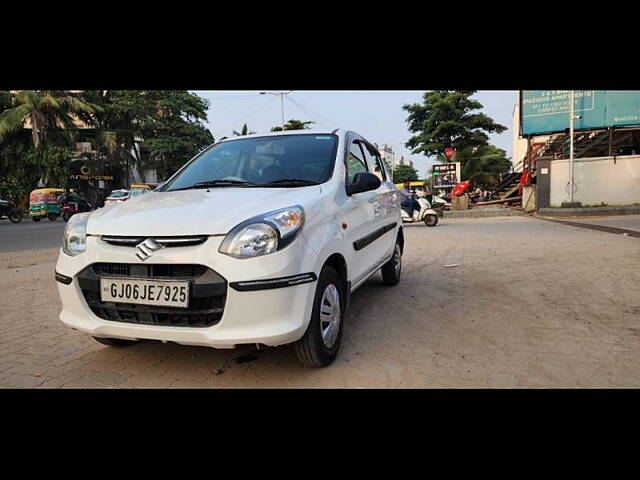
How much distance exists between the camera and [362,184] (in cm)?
320

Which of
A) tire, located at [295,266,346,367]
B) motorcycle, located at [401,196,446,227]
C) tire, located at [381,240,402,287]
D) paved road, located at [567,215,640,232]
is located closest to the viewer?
tire, located at [295,266,346,367]

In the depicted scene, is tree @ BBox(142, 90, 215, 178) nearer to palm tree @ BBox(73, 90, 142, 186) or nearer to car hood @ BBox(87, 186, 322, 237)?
palm tree @ BBox(73, 90, 142, 186)

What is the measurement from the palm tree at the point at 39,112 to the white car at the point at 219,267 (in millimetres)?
29291

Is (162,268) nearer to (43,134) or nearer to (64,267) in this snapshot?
(64,267)

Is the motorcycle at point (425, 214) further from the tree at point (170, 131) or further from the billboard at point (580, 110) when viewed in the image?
the tree at point (170, 131)

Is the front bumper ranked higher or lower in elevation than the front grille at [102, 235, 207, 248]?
lower

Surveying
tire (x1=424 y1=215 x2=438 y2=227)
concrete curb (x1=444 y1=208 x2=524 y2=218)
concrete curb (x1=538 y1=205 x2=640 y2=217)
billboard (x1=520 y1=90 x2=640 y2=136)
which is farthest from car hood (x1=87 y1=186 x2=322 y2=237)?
billboard (x1=520 y1=90 x2=640 y2=136)

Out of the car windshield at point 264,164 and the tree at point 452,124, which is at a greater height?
the tree at point 452,124

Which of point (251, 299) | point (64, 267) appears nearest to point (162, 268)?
point (251, 299)

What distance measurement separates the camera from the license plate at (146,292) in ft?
7.31

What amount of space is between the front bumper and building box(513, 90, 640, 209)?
15.9 m

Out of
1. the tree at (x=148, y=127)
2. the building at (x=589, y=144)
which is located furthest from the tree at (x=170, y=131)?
the building at (x=589, y=144)

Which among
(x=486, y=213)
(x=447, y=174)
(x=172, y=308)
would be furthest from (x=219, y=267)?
(x=447, y=174)

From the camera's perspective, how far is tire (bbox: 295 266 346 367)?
2.52m
